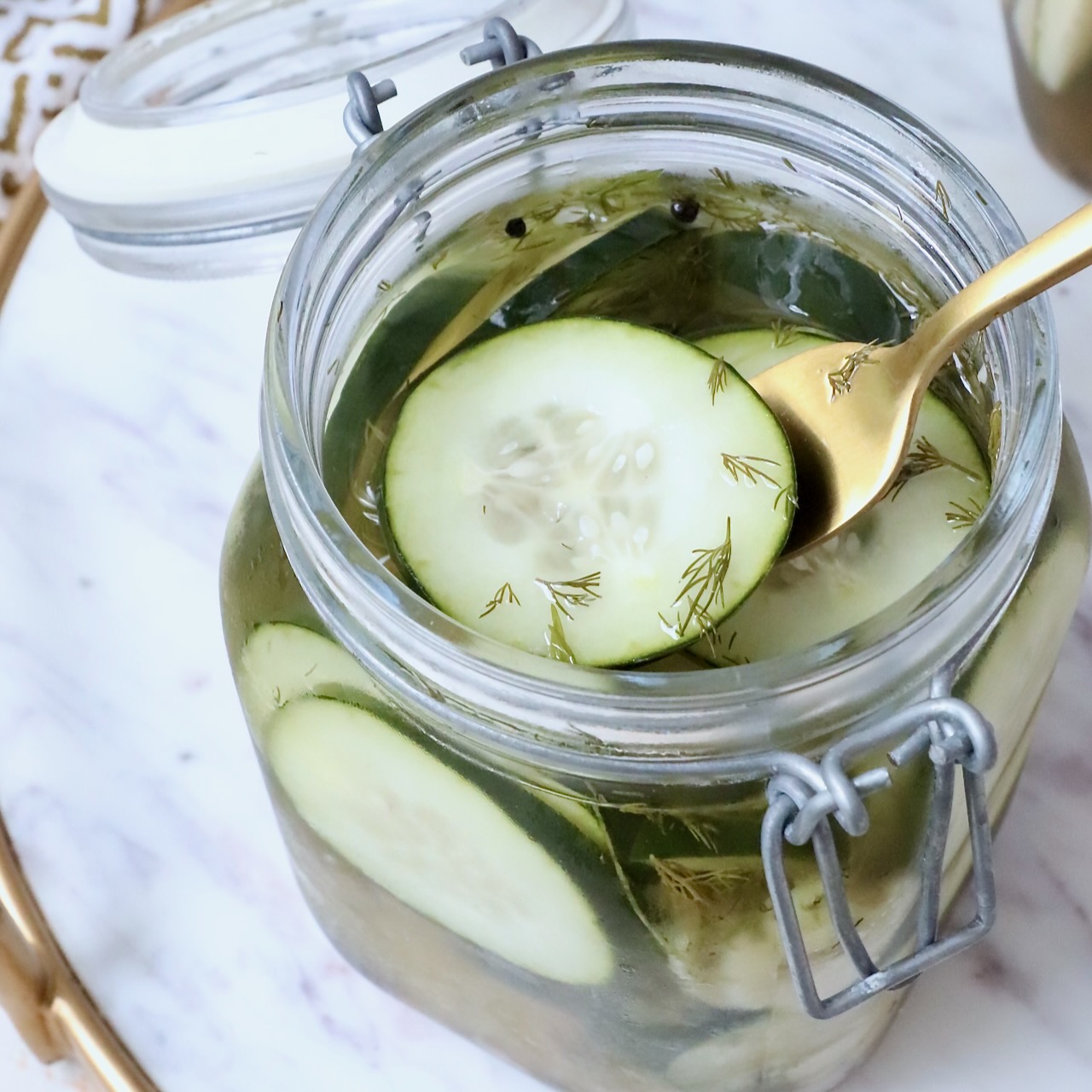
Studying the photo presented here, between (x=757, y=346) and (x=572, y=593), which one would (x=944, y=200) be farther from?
(x=572, y=593)

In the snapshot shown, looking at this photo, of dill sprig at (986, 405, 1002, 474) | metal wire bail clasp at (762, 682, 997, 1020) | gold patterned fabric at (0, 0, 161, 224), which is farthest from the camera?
gold patterned fabric at (0, 0, 161, 224)

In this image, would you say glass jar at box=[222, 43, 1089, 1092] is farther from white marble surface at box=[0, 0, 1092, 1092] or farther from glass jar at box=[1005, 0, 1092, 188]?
glass jar at box=[1005, 0, 1092, 188]

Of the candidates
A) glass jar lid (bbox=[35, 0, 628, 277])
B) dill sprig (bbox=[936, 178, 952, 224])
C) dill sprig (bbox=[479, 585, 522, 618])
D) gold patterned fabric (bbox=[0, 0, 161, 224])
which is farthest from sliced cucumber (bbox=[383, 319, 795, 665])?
gold patterned fabric (bbox=[0, 0, 161, 224])

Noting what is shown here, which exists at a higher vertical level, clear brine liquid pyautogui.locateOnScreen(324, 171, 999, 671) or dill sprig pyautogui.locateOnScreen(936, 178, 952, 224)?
dill sprig pyautogui.locateOnScreen(936, 178, 952, 224)

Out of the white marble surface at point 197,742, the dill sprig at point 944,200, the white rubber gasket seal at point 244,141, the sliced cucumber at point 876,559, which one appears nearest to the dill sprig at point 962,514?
the sliced cucumber at point 876,559

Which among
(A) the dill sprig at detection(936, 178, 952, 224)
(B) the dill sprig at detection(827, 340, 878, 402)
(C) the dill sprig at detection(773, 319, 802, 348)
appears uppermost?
(A) the dill sprig at detection(936, 178, 952, 224)

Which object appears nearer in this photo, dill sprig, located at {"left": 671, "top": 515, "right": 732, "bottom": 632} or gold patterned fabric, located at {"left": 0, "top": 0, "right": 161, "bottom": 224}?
dill sprig, located at {"left": 671, "top": 515, "right": 732, "bottom": 632}

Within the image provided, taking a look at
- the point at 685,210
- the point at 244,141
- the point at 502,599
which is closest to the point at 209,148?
the point at 244,141

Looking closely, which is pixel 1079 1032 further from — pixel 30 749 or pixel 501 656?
pixel 30 749
